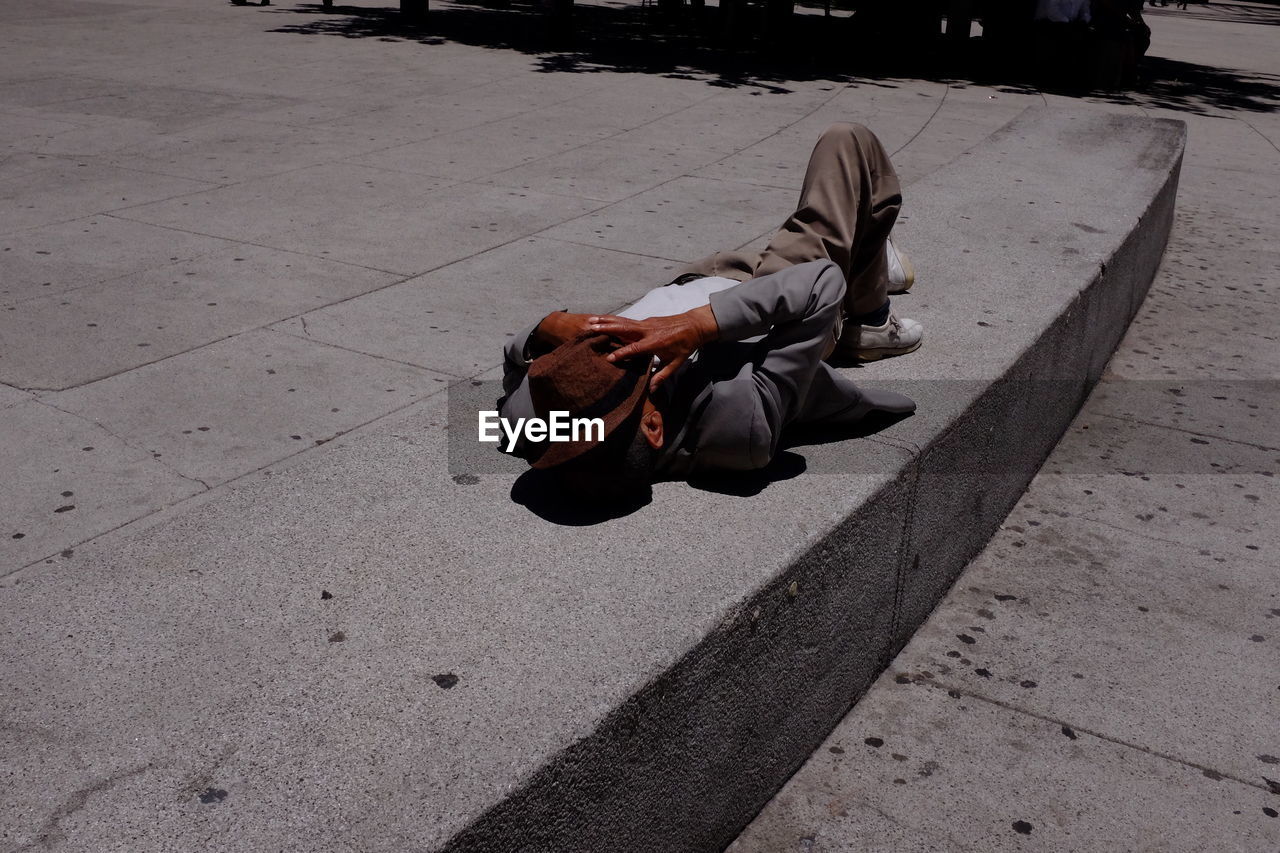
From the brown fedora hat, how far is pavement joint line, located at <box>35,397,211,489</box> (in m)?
1.41

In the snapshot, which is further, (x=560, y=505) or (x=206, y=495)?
(x=206, y=495)

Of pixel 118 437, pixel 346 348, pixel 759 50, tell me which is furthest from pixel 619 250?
pixel 759 50

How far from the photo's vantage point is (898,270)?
4520 mm

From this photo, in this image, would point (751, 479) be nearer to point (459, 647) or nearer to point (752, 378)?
point (752, 378)

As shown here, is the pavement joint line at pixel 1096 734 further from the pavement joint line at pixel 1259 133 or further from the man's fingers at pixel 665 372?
the pavement joint line at pixel 1259 133

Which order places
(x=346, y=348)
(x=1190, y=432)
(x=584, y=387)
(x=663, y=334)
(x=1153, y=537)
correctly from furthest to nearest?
(x=1190, y=432) < (x=346, y=348) < (x=1153, y=537) < (x=663, y=334) < (x=584, y=387)

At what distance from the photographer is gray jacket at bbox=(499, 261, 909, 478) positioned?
3045 millimetres

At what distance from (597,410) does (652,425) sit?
192mm

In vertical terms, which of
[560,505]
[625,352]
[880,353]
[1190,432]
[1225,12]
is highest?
[1225,12]

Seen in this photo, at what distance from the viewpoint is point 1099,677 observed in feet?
11.2

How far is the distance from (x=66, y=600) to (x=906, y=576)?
2.18 metres

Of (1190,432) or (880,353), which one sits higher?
(880,353)

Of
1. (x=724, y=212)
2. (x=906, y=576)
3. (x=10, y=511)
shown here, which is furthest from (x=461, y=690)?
(x=724, y=212)

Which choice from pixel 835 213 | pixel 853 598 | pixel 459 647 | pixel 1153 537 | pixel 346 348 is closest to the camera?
pixel 459 647
